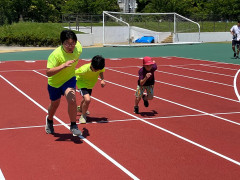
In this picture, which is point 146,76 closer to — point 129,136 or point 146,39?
point 129,136

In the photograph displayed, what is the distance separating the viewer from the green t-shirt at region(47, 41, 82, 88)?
683 centimetres

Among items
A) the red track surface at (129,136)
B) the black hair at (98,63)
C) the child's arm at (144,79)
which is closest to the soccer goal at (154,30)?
the red track surface at (129,136)

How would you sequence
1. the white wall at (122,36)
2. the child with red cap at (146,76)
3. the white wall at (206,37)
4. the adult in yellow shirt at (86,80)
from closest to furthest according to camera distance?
1. the adult in yellow shirt at (86,80)
2. the child with red cap at (146,76)
3. the white wall at (122,36)
4. the white wall at (206,37)

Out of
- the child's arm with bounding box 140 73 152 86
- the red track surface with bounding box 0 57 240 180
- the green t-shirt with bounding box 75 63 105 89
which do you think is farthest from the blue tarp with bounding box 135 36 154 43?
the green t-shirt with bounding box 75 63 105 89

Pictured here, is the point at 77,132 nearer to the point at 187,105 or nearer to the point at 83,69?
the point at 83,69

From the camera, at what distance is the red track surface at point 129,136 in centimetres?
560

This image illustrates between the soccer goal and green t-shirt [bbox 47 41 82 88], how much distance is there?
30582 mm

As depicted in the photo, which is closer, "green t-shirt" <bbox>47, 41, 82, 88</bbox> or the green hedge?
"green t-shirt" <bbox>47, 41, 82, 88</bbox>

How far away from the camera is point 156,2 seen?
5272 cm

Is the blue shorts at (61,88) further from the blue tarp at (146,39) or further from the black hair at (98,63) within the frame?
the blue tarp at (146,39)

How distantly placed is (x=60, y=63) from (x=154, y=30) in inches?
1377

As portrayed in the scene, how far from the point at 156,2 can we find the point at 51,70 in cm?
4760

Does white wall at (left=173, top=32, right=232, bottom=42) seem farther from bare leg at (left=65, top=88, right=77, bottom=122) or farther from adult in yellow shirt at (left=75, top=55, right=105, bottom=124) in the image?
bare leg at (left=65, top=88, right=77, bottom=122)

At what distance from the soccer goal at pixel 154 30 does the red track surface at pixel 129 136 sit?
83.2 feet
